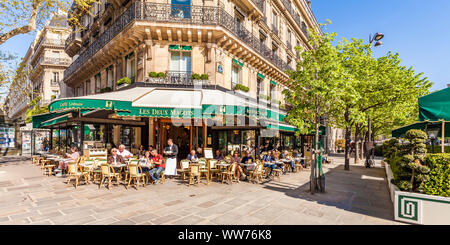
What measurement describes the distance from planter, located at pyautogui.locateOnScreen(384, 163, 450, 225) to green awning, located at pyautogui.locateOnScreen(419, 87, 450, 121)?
165 cm

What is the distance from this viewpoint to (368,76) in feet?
41.9

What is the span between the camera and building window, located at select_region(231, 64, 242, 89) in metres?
13.5

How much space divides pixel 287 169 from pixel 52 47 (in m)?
39.5

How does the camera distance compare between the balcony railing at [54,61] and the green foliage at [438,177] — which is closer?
the green foliage at [438,177]

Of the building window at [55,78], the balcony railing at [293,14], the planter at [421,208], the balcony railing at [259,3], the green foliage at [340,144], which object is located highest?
the balcony railing at [293,14]

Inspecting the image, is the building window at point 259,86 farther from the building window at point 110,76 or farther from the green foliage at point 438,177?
the green foliage at point 438,177

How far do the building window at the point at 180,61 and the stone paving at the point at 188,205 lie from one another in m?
6.64

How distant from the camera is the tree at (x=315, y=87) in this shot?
7.08m

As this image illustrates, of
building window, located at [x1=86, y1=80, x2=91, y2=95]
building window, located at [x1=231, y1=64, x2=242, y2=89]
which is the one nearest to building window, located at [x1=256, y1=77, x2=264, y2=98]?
building window, located at [x1=231, y1=64, x2=242, y2=89]

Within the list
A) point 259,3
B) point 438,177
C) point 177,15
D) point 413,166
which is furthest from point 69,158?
point 259,3

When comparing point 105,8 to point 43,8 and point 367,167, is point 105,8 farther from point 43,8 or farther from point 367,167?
point 367,167

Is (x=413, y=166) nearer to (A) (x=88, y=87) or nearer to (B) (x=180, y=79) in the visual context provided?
(B) (x=180, y=79)

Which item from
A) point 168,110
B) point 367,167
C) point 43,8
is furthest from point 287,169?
point 43,8

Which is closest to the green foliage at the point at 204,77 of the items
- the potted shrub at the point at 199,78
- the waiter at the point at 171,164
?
the potted shrub at the point at 199,78
